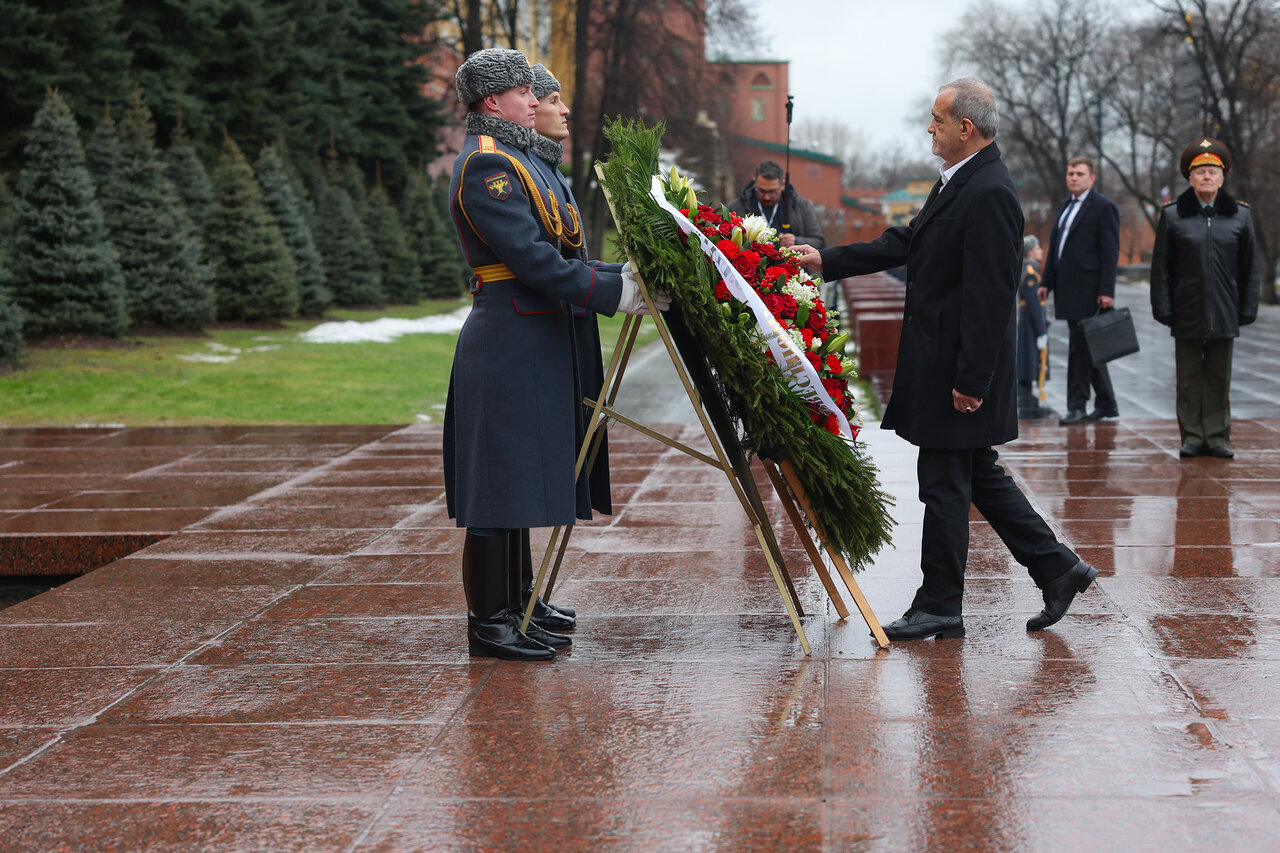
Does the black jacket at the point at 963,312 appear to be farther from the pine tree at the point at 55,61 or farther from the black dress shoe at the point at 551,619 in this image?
the pine tree at the point at 55,61

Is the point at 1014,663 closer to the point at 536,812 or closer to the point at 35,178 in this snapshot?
the point at 536,812

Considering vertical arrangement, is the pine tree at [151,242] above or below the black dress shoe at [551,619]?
above

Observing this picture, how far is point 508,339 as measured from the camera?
4.37m

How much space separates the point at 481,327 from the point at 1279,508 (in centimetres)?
448

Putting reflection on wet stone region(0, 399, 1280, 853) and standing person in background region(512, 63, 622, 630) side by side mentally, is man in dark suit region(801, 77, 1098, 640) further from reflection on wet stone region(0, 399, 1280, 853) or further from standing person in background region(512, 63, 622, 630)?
standing person in background region(512, 63, 622, 630)

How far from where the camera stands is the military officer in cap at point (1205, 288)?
8469mm

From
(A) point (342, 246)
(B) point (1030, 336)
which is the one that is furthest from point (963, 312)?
(A) point (342, 246)

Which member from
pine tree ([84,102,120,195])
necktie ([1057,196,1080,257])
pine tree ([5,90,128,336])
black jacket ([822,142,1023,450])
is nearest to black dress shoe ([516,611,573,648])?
black jacket ([822,142,1023,450])

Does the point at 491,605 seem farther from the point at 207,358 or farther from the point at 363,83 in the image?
the point at 363,83

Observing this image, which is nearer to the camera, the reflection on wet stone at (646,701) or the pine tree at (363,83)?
the reflection on wet stone at (646,701)

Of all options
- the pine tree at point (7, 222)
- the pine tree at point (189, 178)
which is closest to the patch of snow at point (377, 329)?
the pine tree at point (189, 178)

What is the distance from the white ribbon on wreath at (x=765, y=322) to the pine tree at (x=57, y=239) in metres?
14.3

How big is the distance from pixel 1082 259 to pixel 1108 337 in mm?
662

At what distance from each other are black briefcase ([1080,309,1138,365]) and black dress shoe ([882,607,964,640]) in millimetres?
5729
